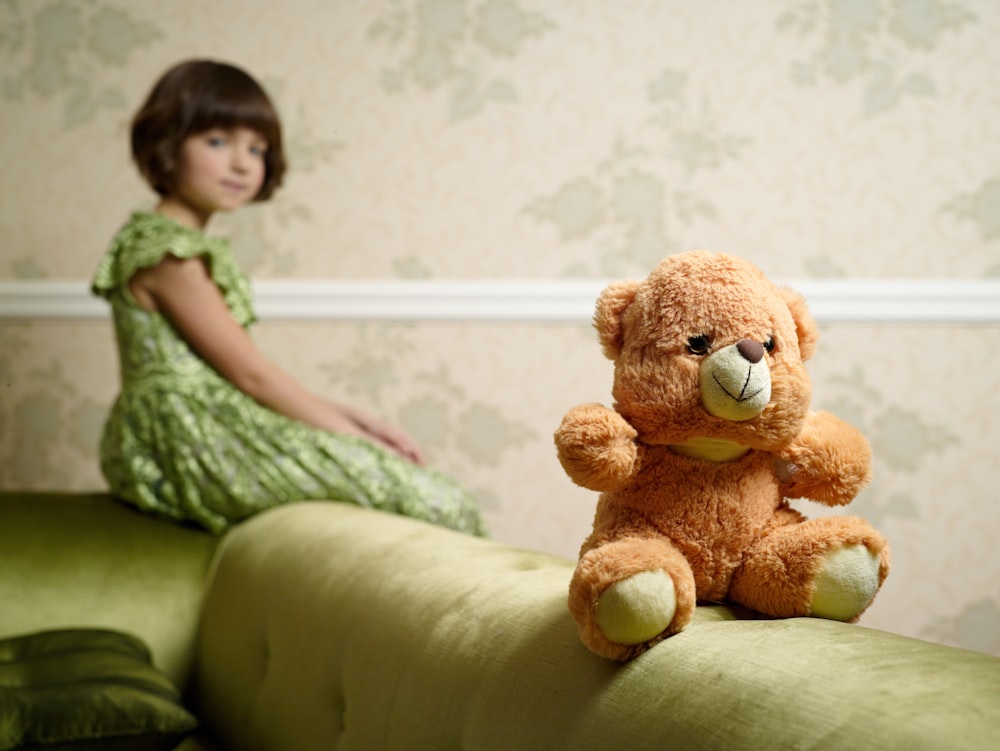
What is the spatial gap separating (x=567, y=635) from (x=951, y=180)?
2.01 m

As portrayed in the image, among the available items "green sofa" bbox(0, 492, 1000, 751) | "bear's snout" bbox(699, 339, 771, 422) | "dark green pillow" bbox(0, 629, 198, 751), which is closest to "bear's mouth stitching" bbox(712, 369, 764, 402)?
"bear's snout" bbox(699, 339, 771, 422)

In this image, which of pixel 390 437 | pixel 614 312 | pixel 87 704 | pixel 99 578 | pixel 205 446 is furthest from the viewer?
pixel 390 437

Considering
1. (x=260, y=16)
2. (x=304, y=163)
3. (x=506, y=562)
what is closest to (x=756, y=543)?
(x=506, y=562)

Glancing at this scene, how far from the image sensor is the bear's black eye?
0.59 m

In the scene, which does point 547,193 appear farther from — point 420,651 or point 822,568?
point 822,568

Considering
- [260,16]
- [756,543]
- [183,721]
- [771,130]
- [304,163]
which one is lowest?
[183,721]

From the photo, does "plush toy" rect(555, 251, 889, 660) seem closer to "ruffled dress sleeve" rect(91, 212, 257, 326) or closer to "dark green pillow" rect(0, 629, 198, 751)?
"dark green pillow" rect(0, 629, 198, 751)

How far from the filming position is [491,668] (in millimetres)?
698

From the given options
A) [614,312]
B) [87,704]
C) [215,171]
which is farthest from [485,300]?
[614,312]

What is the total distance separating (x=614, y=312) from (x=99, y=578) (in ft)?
3.26

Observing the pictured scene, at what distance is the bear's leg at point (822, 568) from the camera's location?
57 centimetres

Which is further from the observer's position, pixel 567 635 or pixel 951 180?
pixel 951 180

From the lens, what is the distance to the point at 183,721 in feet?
3.40

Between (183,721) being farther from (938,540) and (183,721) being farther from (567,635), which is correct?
(938,540)
